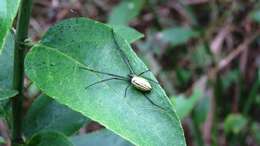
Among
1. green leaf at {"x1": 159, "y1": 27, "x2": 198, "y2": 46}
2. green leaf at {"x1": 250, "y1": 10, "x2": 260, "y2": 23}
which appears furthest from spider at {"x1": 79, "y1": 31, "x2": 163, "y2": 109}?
green leaf at {"x1": 250, "y1": 10, "x2": 260, "y2": 23}

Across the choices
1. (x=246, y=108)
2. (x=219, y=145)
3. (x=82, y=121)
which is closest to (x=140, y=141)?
(x=82, y=121)

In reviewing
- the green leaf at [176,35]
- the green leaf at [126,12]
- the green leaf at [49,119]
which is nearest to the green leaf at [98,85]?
the green leaf at [49,119]

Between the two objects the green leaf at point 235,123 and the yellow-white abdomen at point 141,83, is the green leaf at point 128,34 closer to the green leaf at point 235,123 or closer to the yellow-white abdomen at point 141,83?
the yellow-white abdomen at point 141,83

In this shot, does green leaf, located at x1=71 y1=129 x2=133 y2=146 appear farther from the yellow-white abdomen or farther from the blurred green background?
the blurred green background

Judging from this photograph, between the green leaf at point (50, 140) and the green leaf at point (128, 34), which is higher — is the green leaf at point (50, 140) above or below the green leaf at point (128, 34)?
below

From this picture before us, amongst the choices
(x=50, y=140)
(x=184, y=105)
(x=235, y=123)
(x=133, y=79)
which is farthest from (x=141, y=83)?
(x=235, y=123)

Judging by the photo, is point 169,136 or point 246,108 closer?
point 169,136

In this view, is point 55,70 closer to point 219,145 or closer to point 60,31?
point 60,31
